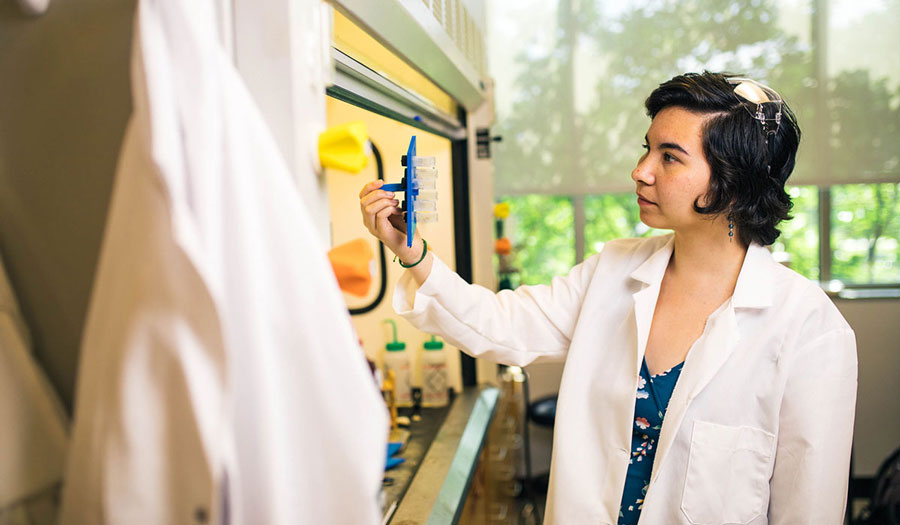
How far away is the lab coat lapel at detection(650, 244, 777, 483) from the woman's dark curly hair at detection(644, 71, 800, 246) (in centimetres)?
14

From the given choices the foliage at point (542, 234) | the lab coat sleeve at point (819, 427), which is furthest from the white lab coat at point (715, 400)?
the foliage at point (542, 234)

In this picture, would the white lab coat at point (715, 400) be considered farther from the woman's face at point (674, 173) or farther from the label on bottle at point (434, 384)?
the label on bottle at point (434, 384)

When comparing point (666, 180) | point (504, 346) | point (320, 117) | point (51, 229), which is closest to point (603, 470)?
point (504, 346)

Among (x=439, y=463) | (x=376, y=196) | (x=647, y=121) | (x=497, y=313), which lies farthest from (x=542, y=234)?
(x=376, y=196)

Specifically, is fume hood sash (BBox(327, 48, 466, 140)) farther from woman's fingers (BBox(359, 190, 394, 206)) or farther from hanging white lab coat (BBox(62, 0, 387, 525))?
hanging white lab coat (BBox(62, 0, 387, 525))

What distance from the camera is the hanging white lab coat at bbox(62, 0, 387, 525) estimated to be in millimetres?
611

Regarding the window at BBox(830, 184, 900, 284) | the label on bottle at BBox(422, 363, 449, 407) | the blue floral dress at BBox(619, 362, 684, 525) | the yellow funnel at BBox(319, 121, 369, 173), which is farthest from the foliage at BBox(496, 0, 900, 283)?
the yellow funnel at BBox(319, 121, 369, 173)

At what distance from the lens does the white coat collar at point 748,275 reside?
1.35 metres

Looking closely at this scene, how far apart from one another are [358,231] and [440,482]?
0.80 meters

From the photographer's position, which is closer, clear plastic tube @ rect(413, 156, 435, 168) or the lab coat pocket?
clear plastic tube @ rect(413, 156, 435, 168)

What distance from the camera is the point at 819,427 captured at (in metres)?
1.26

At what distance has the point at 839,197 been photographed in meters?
3.63

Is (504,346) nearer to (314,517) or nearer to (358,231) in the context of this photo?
(358,231)

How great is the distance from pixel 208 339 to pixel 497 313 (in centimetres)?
97
